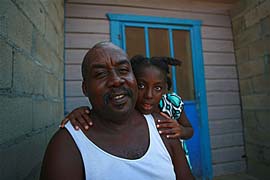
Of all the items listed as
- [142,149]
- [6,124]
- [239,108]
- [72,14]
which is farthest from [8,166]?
[239,108]

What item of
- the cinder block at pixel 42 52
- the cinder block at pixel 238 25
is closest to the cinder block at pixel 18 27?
the cinder block at pixel 42 52

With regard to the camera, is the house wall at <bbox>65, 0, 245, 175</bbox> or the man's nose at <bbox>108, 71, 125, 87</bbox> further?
the house wall at <bbox>65, 0, 245, 175</bbox>

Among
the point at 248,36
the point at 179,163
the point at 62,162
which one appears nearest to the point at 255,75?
the point at 248,36

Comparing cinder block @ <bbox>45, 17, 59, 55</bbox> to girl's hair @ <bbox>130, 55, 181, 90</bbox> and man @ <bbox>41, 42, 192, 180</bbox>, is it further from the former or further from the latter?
man @ <bbox>41, 42, 192, 180</bbox>

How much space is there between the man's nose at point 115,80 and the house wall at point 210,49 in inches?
66.8

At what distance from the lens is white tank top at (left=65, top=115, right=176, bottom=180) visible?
0.79 metres

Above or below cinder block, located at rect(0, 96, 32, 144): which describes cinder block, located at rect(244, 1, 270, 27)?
above

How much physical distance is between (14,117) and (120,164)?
1.90ft

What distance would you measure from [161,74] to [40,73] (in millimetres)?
896

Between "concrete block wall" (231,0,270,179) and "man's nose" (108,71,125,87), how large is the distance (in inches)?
96.0

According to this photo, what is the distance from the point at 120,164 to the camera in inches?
32.5

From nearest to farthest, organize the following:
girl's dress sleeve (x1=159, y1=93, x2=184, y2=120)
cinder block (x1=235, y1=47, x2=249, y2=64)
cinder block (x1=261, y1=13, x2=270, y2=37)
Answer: girl's dress sleeve (x1=159, y1=93, x2=184, y2=120)
cinder block (x1=261, y1=13, x2=270, y2=37)
cinder block (x1=235, y1=47, x2=249, y2=64)

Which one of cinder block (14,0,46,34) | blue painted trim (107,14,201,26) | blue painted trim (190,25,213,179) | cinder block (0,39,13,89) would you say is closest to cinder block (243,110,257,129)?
blue painted trim (190,25,213,179)

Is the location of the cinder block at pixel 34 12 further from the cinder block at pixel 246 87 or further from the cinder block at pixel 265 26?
the cinder block at pixel 246 87
